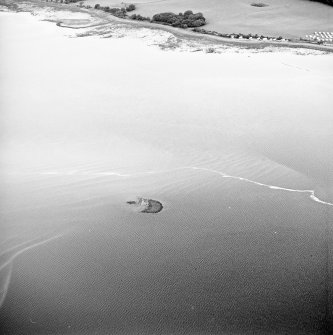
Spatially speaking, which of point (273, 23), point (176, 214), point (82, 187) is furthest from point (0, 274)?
point (273, 23)

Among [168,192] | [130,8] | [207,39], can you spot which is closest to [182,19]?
[207,39]

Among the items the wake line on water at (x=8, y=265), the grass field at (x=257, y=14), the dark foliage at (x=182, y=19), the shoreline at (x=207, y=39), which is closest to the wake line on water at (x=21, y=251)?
the wake line on water at (x=8, y=265)

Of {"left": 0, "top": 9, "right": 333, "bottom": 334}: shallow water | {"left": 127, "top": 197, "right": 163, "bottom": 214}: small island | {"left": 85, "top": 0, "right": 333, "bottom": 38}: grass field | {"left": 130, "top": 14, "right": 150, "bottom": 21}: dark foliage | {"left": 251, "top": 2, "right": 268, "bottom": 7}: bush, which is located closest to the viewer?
{"left": 0, "top": 9, "right": 333, "bottom": 334}: shallow water

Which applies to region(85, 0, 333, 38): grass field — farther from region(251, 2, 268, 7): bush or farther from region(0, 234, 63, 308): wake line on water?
region(0, 234, 63, 308): wake line on water

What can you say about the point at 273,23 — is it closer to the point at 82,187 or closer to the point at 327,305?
the point at 82,187

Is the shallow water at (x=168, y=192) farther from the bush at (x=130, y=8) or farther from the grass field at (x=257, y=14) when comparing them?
the bush at (x=130, y=8)

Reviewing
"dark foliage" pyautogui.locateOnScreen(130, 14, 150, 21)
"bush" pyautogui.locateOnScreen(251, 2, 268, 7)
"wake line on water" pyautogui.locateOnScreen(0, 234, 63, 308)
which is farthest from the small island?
"bush" pyautogui.locateOnScreen(251, 2, 268, 7)
